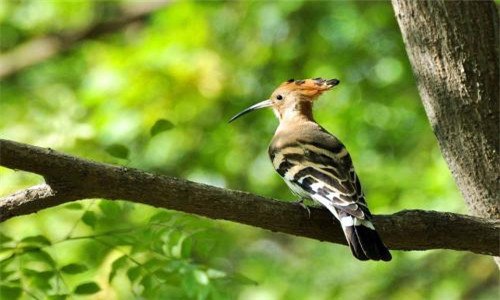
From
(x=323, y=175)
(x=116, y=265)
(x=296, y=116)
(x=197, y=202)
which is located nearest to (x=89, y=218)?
(x=116, y=265)

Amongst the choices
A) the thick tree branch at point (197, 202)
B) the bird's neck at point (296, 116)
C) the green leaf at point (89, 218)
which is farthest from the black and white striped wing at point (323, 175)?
the green leaf at point (89, 218)

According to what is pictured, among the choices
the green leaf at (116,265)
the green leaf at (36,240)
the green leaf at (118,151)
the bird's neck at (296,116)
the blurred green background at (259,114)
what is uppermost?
the green leaf at (118,151)

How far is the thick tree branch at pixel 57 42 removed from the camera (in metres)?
8.41

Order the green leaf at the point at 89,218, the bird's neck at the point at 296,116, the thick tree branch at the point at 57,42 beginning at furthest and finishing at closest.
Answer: the thick tree branch at the point at 57,42 < the bird's neck at the point at 296,116 < the green leaf at the point at 89,218

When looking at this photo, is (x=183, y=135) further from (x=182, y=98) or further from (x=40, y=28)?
(x=40, y=28)

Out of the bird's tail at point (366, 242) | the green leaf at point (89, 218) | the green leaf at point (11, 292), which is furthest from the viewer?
the green leaf at point (89, 218)

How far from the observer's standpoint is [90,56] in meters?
8.49

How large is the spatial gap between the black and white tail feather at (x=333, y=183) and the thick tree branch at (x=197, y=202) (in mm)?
81

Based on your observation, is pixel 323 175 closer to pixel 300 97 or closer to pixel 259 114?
pixel 300 97

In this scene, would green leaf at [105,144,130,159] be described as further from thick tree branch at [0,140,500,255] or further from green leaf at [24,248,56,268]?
thick tree branch at [0,140,500,255]

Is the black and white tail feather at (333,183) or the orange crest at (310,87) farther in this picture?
the orange crest at (310,87)

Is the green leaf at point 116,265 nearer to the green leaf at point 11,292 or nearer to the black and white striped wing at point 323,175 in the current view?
the green leaf at point 11,292

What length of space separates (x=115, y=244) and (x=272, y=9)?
152 inches

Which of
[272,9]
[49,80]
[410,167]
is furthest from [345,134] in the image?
[49,80]
